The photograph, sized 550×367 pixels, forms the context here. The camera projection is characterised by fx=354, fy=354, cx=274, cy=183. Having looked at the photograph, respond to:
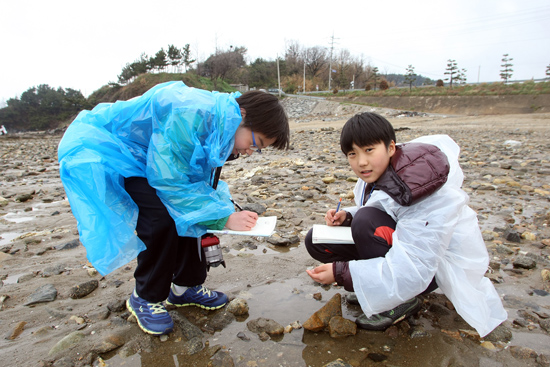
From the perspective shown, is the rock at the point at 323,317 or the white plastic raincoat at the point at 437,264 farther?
the rock at the point at 323,317

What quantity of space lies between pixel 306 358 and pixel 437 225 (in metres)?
0.81

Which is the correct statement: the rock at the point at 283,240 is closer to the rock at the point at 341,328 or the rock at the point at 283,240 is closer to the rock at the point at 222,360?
the rock at the point at 341,328

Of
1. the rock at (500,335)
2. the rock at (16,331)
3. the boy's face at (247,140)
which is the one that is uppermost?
the boy's face at (247,140)

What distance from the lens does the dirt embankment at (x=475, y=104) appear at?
20797 millimetres

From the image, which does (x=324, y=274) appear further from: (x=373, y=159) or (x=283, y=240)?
(x=283, y=240)

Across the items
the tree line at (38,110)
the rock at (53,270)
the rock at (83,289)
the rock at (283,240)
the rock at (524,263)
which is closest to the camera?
the rock at (83,289)

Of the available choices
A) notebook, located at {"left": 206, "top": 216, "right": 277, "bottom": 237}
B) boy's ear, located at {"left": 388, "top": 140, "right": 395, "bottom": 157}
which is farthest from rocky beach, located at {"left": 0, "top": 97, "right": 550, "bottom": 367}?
boy's ear, located at {"left": 388, "top": 140, "right": 395, "bottom": 157}

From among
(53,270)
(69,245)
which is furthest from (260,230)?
(69,245)

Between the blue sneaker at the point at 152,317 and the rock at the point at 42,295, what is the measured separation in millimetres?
630

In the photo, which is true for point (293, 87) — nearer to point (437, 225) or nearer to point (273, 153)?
point (273, 153)

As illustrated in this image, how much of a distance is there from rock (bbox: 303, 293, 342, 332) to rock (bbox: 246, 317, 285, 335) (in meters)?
0.13

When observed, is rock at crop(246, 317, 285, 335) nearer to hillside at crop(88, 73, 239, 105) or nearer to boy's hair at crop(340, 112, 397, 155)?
boy's hair at crop(340, 112, 397, 155)

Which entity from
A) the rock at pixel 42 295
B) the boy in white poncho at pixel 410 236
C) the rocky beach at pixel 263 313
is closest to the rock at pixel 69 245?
the rocky beach at pixel 263 313

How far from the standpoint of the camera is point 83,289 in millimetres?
2176
